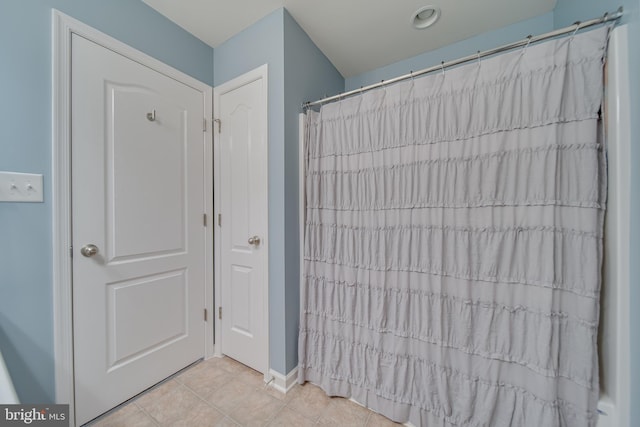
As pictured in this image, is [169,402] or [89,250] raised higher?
[89,250]

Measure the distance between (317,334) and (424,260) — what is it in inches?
32.6

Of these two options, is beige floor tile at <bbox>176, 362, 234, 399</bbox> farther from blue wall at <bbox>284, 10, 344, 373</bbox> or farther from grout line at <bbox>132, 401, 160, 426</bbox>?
blue wall at <bbox>284, 10, 344, 373</bbox>

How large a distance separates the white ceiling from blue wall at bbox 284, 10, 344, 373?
0.14 metres

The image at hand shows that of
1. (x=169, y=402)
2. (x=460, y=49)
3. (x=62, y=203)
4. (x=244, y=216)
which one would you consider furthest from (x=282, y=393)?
(x=460, y=49)

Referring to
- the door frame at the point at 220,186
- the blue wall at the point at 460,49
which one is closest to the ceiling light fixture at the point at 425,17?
the blue wall at the point at 460,49

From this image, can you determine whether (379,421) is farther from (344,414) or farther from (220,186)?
(220,186)

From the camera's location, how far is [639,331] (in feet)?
2.28

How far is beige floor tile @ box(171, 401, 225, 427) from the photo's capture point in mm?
1145

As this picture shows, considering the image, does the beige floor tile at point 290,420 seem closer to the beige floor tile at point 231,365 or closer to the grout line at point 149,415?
the beige floor tile at point 231,365

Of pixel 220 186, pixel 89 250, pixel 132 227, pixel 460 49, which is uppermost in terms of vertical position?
pixel 460 49

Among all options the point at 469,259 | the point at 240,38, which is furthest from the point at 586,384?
the point at 240,38

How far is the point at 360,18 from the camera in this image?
1.43 meters

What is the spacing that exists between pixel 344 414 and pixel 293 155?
5.13ft

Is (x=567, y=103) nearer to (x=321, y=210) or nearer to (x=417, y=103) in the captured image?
(x=417, y=103)
